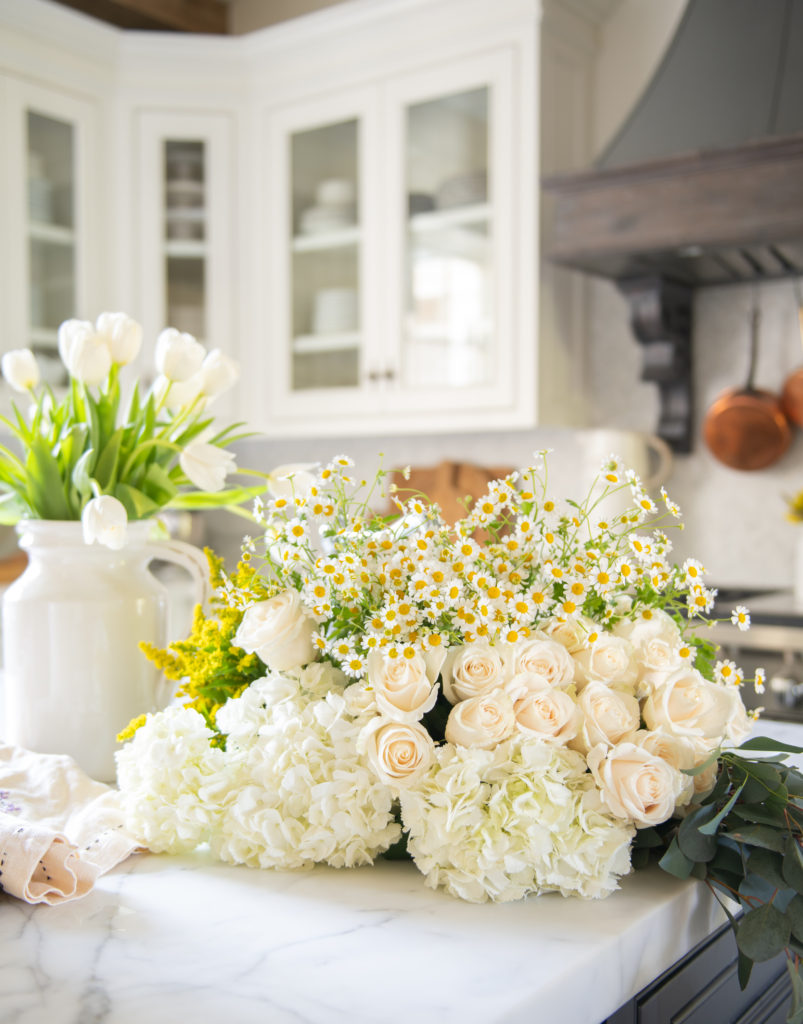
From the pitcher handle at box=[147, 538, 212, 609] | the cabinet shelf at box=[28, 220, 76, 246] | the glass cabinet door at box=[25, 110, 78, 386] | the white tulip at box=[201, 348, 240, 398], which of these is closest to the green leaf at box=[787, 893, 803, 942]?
the pitcher handle at box=[147, 538, 212, 609]

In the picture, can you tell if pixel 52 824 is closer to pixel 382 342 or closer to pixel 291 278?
pixel 382 342

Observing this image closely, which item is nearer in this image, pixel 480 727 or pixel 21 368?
pixel 480 727

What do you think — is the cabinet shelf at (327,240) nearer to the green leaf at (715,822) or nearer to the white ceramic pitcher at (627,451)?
the white ceramic pitcher at (627,451)

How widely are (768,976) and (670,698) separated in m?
0.33

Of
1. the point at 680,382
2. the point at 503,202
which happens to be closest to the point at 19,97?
the point at 503,202

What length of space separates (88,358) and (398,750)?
481mm

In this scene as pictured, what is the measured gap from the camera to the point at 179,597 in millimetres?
2797

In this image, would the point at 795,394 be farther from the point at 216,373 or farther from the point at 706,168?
the point at 216,373

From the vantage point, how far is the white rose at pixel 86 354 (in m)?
0.90

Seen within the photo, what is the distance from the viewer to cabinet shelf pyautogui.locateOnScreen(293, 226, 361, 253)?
8.99 ft

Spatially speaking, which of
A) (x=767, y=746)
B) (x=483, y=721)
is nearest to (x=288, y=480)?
(x=483, y=721)

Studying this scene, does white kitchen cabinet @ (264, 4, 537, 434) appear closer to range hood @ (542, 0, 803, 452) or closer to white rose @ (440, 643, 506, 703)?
range hood @ (542, 0, 803, 452)

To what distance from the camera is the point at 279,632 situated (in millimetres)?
688

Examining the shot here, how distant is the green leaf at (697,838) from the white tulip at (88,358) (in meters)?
0.62
